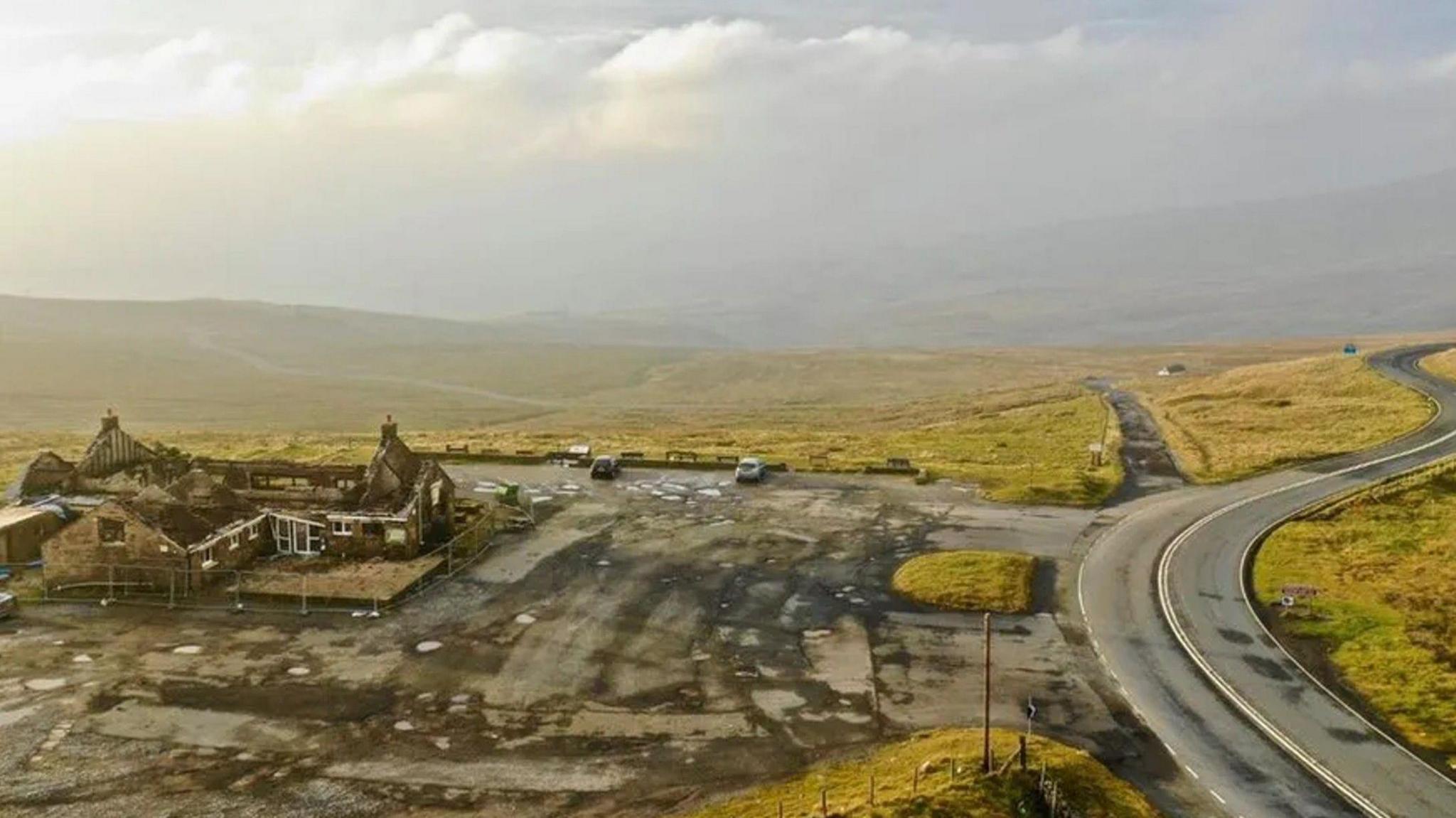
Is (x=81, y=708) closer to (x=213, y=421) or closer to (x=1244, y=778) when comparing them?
(x=1244, y=778)

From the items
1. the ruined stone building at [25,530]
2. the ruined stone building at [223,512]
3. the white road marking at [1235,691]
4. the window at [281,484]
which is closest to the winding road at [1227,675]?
the white road marking at [1235,691]

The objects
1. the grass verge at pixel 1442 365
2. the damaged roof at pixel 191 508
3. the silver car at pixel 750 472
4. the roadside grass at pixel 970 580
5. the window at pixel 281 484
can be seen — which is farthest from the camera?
the grass verge at pixel 1442 365

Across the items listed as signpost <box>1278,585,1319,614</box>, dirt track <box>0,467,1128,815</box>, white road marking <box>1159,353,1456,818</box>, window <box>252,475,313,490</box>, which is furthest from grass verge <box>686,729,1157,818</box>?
window <box>252,475,313,490</box>

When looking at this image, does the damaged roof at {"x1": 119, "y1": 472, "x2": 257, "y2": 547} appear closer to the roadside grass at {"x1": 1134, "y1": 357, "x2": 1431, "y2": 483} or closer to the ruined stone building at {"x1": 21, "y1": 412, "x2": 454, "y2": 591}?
the ruined stone building at {"x1": 21, "y1": 412, "x2": 454, "y2": 591}

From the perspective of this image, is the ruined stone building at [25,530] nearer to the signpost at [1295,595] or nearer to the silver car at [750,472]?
the silver car at [750,472]

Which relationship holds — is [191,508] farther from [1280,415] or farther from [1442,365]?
[1442,365]

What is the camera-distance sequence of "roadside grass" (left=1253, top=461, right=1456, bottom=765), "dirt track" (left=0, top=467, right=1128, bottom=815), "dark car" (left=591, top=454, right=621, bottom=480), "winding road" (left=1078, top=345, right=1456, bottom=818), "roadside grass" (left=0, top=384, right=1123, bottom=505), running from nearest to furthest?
"winding road" (left=1078, top=345, right=1456, bottom=818)
"dirt track" (left=0, top=467, right=1128, bottom=815)
"roadside grass" (left=1253, top=461, right=1456, bottom=765)
"roadside grass" (left=0, top=384, right=1123, bottom=505)
"dark car" (left=591, top=454, right=621, bottom=480)
